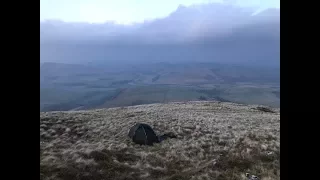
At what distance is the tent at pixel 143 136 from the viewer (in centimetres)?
905

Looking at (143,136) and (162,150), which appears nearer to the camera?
(162,150)

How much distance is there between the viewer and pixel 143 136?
914cm

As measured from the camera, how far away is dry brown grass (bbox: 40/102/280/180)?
269 inches

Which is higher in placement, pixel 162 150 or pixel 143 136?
pixel 143 136

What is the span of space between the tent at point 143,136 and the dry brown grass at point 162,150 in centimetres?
23

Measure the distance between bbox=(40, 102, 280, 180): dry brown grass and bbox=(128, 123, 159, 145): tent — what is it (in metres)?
0.23

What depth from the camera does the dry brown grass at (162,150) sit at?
22.4ft

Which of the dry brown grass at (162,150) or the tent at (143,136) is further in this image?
the tent at (143,136)

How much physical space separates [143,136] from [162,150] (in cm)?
87

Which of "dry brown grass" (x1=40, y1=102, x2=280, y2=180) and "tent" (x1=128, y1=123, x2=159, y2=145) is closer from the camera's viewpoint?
"dry brown grass" (x1=40, y1=102, x2=280, y2=180)
